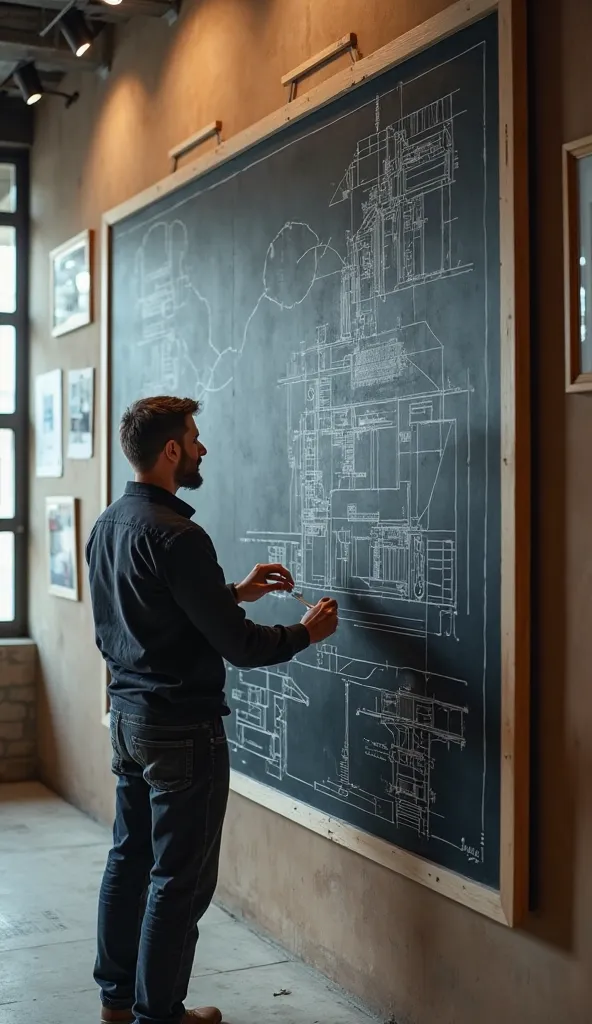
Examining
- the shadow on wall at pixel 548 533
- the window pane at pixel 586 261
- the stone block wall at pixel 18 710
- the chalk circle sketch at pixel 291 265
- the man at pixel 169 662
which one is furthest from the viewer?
the stone block wall at pixel 18 710

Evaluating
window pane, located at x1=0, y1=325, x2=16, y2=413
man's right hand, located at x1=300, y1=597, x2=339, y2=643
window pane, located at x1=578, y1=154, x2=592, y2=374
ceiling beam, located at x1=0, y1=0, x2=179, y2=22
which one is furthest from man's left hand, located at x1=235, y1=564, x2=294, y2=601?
window pane, located at x1=0, y1=325, x2=16, y2=413

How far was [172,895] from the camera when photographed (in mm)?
2926

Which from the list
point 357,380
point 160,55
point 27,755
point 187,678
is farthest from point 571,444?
point 27,755

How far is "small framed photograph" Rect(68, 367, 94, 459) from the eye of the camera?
18.3 feet

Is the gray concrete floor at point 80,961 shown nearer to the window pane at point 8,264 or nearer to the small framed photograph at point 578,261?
the small framed photograph at point 578,261

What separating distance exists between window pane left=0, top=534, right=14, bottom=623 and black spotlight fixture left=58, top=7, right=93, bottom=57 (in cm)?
296

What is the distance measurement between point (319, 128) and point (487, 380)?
119 cm

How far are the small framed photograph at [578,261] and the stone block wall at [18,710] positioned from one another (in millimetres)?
4709

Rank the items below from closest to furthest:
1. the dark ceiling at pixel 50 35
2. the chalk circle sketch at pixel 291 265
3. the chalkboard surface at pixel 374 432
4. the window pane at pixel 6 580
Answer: the chalkboard surface at pixel 374 432 → the chalk circle sketch at pixel 291 265 → the dark ceiling at pixel 50 35 → the window pane at pixel 6 580

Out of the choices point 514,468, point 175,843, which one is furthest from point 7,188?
point 514,468

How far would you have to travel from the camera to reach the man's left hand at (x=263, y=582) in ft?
11.3

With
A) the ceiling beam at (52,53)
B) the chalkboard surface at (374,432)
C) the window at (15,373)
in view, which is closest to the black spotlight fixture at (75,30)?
the ceiling beam at (52,53)

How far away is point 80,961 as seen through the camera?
3.76 meters

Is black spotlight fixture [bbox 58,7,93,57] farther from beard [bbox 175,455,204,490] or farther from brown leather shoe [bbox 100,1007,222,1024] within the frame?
brown leather shoe [bbox 100,1007,222,1024]
